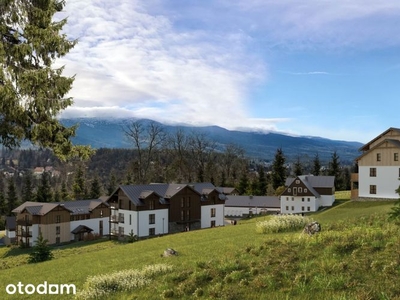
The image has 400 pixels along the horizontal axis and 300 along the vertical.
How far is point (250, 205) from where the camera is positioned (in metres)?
70.5

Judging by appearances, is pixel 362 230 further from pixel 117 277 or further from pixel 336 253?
pixel 117 277

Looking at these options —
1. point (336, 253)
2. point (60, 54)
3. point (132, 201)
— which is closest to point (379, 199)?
point (132, 201)

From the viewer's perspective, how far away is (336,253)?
10.2m

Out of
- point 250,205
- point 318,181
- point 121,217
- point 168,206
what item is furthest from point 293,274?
point 250,205

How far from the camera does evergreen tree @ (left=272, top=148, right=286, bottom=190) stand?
248ft

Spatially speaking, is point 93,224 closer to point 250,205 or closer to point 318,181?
point 250,205

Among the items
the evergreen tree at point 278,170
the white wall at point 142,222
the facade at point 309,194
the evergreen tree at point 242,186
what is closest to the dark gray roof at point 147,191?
the white wall at point 142,222

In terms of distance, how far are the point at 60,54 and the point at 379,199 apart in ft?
127

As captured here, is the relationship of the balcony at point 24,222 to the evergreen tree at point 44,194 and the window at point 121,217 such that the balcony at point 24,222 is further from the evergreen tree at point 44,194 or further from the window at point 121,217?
the evergreen tree at point 44,194

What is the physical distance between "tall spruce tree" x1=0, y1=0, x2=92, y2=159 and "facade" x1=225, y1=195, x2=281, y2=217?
2256 inches

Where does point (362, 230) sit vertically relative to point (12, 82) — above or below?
below

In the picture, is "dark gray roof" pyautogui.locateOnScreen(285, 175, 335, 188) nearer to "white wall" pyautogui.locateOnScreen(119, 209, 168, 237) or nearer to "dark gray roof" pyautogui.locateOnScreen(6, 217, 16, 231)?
"white wall" pyautogui.locateOnScreen(119, 209, 168, 237)

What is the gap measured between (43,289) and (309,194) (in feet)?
167

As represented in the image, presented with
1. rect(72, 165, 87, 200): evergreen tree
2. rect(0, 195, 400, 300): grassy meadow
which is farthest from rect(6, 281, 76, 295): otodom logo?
rect(72, 165, 87, 200): evergreen tree
